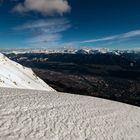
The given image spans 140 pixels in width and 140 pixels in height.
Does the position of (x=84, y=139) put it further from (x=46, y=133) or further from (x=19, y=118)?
(x=19, y=118)

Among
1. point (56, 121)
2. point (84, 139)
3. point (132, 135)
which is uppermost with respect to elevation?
point (56, 121)

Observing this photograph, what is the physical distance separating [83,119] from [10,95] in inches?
241

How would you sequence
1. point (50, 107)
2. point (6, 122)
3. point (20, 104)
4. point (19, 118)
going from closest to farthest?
point (6, 122), point (19, 118), point (20, 104), point (50, 107)

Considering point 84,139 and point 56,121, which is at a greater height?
point 56,121

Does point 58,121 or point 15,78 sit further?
point 15,78

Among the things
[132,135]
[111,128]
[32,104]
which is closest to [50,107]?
[32,104]

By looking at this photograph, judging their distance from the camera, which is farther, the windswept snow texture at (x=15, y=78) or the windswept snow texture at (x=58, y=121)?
the windswept snow texture at (x=15, y=78)

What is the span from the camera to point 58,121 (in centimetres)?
1441

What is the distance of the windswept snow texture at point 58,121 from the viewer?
1247cm

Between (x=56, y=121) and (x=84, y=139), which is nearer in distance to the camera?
(x=84, y=139)

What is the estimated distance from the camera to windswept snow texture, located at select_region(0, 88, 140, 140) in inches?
491

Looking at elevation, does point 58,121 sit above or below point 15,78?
above

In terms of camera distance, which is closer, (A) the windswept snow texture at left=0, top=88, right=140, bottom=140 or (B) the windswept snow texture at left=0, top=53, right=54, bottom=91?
(A) the windswept snow texture at left=0, top=88, right=140, bottom=140

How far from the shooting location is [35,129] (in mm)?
12766
